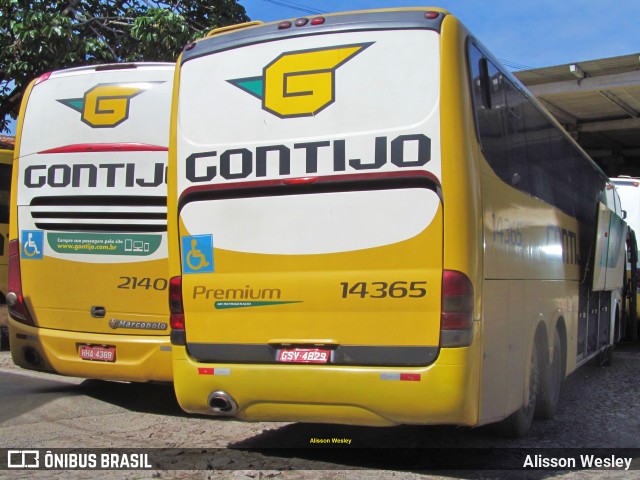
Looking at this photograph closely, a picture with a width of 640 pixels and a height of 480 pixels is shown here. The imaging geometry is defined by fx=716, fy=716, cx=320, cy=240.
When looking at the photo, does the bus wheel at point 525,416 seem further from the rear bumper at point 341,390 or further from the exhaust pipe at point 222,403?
the exhaust pipe at point 222,403

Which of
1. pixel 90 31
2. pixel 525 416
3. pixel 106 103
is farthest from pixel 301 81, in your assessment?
pixel 90 31

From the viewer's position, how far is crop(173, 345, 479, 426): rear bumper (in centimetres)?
475

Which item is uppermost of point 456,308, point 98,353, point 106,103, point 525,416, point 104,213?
point 106,103

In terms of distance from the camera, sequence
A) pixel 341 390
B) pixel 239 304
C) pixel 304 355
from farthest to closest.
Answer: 1. pixel 239 304
2. pixel 304 355
3. pixel 341 390

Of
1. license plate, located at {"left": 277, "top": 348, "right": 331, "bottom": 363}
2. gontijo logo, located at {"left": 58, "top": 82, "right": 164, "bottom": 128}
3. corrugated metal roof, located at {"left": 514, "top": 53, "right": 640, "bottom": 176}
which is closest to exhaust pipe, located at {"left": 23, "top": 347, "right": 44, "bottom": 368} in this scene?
gontijo logo, located at {"left": 58, "top": 82, "right": 164, "bottom": 128}

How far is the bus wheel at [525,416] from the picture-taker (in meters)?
6.21

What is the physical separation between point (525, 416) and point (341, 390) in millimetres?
2264

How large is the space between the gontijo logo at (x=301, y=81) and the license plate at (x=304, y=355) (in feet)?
5.58

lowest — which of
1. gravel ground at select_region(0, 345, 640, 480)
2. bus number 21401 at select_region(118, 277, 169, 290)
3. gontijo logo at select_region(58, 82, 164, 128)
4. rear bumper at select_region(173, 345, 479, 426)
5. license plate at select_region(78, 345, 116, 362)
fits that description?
gravel ground at select_region(0, 345, 640, 480)

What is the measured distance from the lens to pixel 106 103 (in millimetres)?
7328

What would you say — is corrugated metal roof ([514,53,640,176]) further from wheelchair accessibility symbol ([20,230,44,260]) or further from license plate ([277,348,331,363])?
license plate ([277,348,331,363])

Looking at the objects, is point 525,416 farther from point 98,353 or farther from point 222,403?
point 98,353

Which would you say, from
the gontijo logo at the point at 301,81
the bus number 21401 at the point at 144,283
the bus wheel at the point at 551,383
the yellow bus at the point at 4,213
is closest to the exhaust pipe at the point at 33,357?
the bus number 21401 at the point at 144,283

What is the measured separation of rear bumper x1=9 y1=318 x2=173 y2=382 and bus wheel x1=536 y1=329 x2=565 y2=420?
364 cm
